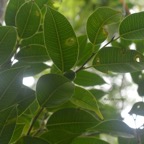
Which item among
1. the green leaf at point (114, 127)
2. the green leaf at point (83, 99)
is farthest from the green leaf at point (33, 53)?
the green leaf at point (114, 127)

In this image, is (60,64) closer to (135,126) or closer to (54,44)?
(54,44)

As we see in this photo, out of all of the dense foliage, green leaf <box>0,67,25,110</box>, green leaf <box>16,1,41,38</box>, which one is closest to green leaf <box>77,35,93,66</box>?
the dense foliage

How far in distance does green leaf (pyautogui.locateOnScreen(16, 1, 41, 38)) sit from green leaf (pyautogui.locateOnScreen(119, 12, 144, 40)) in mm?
201

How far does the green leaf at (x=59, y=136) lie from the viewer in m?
0.75

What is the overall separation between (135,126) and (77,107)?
15 centimetres

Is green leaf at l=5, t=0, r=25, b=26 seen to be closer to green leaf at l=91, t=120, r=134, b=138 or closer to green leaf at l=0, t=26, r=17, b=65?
green leaf at l=0, t=26, r=17, b=65

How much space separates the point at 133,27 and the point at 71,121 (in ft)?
0.87

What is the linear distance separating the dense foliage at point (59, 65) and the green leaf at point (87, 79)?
0.07m

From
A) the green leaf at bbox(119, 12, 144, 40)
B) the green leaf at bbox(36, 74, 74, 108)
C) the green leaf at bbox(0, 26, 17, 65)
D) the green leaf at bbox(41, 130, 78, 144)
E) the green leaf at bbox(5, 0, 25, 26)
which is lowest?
the green leaf at bbox(41, 130, 78, 144)

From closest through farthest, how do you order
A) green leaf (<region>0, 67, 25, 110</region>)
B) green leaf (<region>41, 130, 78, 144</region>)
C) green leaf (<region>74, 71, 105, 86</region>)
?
1. green leaf (<region>0, 67, 25, 110</region>)
2. green leaf (<region>41, 130, 78, 144</region>)
3. green leaf (<region>74, 71, 105, 86</region>)

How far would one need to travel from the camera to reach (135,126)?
806mm

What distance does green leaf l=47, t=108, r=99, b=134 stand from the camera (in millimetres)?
779

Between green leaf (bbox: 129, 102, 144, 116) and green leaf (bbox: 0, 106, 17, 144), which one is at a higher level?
green leaf (bbox: 129, 102, 144, 116)

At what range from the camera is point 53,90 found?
710 millimetres
